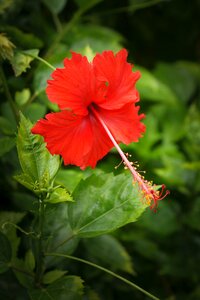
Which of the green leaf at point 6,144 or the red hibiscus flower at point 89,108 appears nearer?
the red hibiscus flower at point 89,108

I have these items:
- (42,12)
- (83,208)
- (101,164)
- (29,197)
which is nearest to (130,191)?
(83,208)

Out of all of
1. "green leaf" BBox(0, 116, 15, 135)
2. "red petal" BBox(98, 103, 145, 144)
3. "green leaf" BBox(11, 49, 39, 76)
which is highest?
"green leaf" BBox(11, 49, 39, 76)

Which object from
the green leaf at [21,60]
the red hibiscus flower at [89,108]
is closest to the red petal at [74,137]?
the red hibiscus flower at [89,108]

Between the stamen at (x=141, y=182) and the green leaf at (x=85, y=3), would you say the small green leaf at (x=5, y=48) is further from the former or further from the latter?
the green leaf at (x=85, y=3)

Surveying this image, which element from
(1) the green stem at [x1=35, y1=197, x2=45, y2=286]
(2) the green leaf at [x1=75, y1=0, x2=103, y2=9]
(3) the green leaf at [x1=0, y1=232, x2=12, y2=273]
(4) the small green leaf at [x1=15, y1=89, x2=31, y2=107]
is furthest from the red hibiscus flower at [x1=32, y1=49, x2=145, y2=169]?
(2) the green leaf at [x1=75, y1=0, x2=103, y2=9]

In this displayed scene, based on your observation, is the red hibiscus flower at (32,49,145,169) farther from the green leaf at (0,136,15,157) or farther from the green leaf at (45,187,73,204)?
the green leaf at (0,136,15,157)
